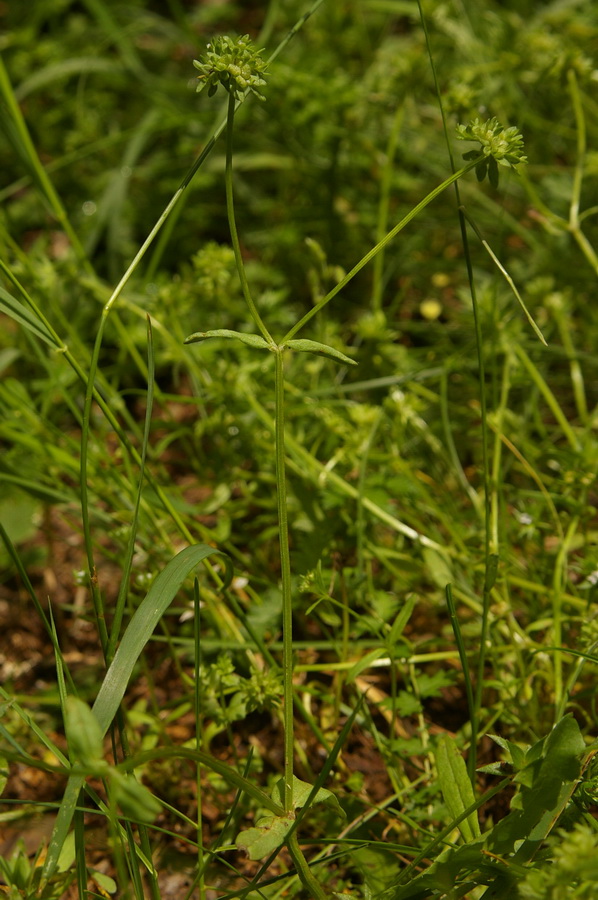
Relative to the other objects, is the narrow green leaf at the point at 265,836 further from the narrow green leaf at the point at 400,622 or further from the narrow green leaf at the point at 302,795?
the narrow green leaf at the point at 400,622

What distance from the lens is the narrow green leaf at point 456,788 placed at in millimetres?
1312

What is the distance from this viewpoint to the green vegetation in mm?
1281

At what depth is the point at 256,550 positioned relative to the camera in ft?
6.72

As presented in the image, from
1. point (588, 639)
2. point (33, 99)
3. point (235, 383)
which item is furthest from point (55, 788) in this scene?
point (33, 99)

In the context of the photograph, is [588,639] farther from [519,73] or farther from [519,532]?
[519,73]

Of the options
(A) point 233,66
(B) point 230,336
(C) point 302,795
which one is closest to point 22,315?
(B) point 230,336

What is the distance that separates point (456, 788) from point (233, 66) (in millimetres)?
1206

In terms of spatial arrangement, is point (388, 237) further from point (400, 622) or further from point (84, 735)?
point (84, 735)

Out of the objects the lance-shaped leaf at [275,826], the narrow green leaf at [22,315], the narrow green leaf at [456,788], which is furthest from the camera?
the narrow green leaf at [22,315]

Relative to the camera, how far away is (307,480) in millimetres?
1982

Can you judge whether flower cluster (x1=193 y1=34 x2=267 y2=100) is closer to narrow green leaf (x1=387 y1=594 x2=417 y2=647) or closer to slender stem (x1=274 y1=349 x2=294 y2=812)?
slender stem (x1=274 y1=349 x2=294 y2=812)

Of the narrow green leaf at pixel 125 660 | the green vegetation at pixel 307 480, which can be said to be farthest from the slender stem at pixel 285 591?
the narrow green leaf at pixel 125 660

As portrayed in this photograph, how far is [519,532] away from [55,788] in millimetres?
1224

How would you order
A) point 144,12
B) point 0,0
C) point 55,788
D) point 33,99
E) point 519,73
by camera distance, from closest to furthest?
point 55,788
point 519,73
point 33,99
point 144,12
point 0,0
